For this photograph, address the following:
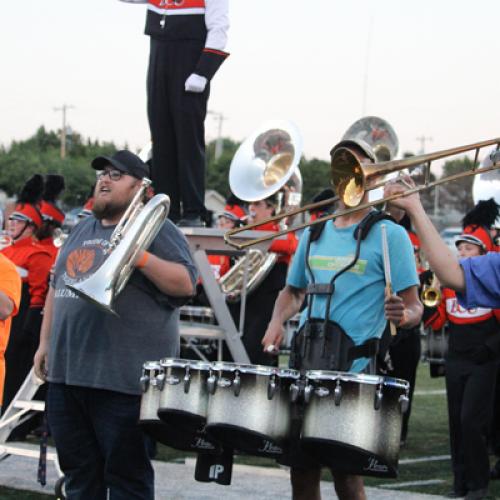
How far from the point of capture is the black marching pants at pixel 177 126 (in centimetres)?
742

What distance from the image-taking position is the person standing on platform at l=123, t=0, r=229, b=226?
288 inches

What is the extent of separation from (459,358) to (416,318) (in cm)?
264

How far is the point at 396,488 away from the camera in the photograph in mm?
7609

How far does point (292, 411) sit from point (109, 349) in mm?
994

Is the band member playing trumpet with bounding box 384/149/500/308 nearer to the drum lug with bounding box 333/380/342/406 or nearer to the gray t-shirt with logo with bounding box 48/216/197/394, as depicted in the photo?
the drum lug with bounding box 333/380/342/406

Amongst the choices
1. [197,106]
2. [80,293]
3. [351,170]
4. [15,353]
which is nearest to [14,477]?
[15,353]

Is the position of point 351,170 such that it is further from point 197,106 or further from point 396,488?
point 396,488

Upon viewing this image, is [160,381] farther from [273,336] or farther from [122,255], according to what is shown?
[273,336]

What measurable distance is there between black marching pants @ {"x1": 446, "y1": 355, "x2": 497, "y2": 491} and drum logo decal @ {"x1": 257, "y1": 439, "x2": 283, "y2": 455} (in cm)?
314

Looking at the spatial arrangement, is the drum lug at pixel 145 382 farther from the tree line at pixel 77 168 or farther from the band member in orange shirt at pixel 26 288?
the tree line at pixel 77 168

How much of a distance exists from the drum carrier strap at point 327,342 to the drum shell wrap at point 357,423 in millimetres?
561

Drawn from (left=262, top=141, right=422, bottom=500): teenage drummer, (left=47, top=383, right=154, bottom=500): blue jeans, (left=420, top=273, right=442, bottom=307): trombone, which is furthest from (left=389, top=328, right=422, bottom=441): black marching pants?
(left=47, top=383, right=154, bottom=500): blue jeans

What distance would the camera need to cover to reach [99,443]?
17.0 ft

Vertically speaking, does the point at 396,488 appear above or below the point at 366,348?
below
